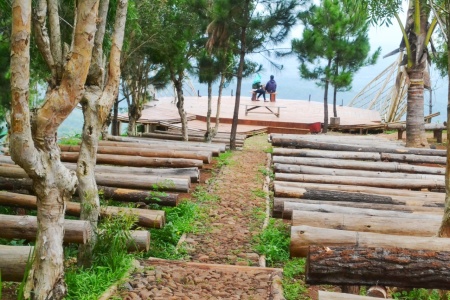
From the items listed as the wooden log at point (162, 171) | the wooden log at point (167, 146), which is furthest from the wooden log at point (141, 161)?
Answer: the wooden log at point (167, 146)

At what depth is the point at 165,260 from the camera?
16.7 feet

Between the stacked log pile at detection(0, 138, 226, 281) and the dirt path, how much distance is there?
1.57 feet

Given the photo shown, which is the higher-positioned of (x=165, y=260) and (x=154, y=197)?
(x=154, y=197)

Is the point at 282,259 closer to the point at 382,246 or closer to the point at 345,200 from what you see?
the point at 345,200

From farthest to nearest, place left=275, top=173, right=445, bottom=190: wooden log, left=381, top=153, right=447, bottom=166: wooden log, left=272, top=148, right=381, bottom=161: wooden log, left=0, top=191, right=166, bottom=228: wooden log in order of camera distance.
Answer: left=272, top=148, right=381, bottom=161: wooden log, left=381, top=153, right=447, bottom=166: wooden log, left=275, top=173, right=445, bottom=190: wooden log, left=0, top=191, right=166, bottom=228: wooden log

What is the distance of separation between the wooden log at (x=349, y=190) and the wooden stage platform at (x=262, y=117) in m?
11.0

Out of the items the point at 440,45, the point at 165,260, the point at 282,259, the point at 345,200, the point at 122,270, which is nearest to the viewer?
the point at 122,270

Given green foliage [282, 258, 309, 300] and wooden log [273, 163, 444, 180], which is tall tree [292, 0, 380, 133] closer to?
wooden log [273, 163, 444, 180]

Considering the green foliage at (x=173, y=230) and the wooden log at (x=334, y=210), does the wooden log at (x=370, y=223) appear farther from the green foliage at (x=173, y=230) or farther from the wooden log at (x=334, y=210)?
the green foliage at (x=173, y=230)

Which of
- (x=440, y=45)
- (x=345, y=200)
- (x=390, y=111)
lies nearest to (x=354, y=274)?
(x=345, y=200)

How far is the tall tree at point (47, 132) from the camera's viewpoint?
3.29 meters

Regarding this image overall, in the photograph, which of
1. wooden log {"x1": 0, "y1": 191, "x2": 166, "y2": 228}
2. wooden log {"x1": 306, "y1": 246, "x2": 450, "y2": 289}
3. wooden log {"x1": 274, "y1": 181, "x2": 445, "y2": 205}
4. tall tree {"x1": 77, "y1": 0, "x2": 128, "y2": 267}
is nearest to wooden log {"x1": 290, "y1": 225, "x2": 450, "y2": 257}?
wooden log {"x1": 306, "y1": 246, "x2": 450, "y2": 289}

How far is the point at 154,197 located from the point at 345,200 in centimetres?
232

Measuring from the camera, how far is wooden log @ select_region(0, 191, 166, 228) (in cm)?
571
